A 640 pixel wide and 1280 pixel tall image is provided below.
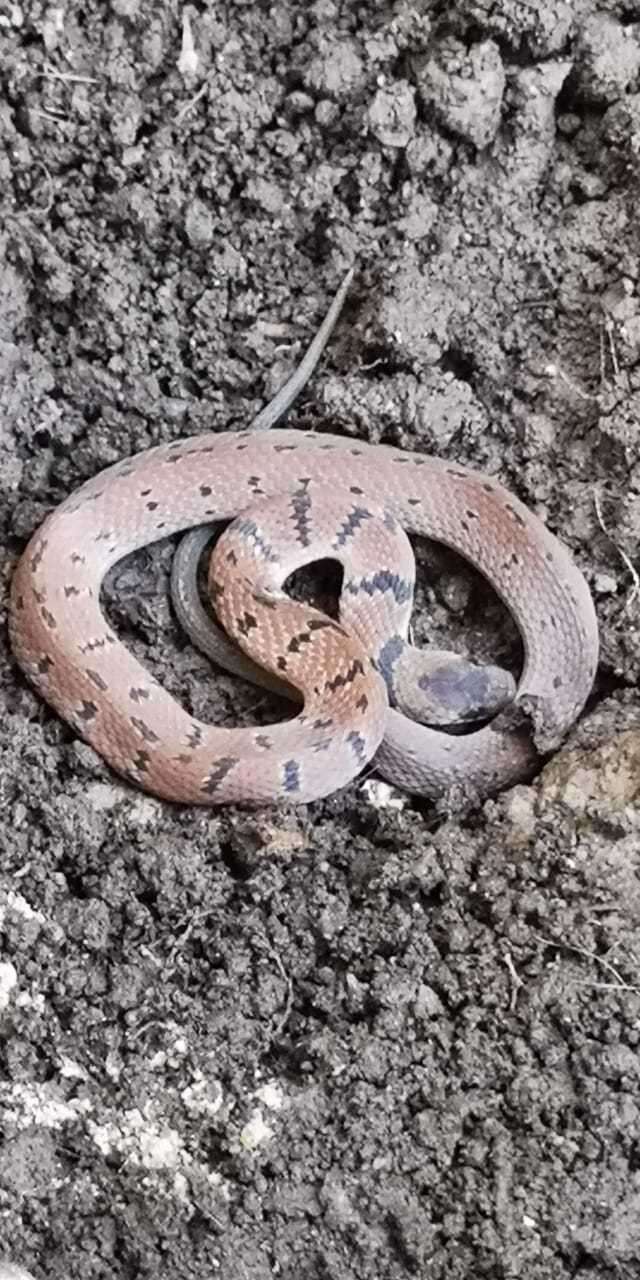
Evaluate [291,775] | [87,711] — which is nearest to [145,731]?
[87,711]

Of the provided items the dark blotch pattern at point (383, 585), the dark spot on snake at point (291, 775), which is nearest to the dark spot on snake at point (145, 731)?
the dark spot on snake at point (291, 775)

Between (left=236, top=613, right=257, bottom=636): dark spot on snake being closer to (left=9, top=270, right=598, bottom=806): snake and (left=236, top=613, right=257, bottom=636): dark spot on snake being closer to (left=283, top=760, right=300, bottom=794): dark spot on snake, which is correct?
(left=9, top=270, right=598, bottom=806): snake

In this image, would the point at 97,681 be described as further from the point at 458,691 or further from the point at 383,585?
the point at 458,691

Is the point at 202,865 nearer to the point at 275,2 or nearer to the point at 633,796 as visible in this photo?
the point at 633,796

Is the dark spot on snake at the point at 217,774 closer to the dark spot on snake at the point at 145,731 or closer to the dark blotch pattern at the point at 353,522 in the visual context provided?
the dark spot on snake at the point at 145,731

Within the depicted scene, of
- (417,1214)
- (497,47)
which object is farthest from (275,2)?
(417,1214)
